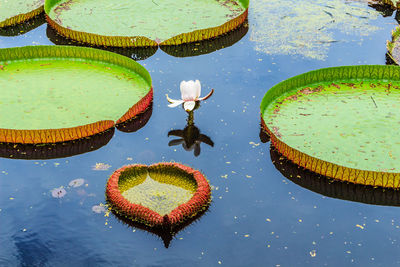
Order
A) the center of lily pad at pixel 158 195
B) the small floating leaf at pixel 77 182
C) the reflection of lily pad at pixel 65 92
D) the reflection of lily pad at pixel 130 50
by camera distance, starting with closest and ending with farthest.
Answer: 1. the center of lily pad at pixel 158 195
2. the small floating leaf at pixel 77 182
3. the reflection of lily pad at pixel 65 92
4. the reflection of lily pad at pixel 130 50

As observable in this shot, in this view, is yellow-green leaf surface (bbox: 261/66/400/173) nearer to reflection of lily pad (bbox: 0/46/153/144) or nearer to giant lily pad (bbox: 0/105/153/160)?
reflection of lily pad (bbox: 0/46/153/144)

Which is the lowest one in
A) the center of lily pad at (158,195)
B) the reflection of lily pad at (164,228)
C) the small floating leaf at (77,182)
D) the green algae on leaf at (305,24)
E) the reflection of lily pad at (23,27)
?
the reflection of lily pad at (164,228)

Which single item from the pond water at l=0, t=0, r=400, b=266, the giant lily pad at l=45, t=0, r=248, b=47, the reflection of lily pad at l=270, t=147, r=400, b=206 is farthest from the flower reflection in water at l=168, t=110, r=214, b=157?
the giant lily pad at l=45, t=0, r=248, b=47

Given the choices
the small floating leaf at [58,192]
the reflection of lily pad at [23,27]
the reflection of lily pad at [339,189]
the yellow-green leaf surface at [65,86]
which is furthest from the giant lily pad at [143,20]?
the reflection of lily pad at [339,189]

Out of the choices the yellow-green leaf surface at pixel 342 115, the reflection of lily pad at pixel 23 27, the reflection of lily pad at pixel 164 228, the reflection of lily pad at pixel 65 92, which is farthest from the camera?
the reflection of lily pad at pixel 23 27

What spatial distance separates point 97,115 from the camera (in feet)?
22.9

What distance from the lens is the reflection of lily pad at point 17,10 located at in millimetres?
9789

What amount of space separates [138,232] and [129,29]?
484cm

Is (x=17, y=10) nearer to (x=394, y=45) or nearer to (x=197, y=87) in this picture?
(x=197, y=87)

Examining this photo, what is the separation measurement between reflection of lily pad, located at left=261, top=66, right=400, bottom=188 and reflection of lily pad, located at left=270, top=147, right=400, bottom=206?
0.24ft

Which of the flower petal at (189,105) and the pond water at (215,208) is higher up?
the flower petal at (189,105)

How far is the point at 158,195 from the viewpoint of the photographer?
18.9 ft

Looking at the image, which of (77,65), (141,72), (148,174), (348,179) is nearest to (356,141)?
(348,179)

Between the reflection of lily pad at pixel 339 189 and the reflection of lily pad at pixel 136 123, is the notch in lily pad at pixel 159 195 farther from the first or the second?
the reflection of lily pad at pixel 339 189
